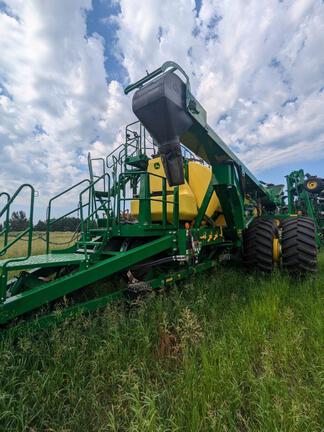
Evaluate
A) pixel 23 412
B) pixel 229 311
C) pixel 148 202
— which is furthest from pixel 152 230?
pixel 23 412

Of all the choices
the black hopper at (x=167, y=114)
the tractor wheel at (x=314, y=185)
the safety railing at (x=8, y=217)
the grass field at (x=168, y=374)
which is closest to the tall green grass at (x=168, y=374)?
the grass field at (x=168, y=374)

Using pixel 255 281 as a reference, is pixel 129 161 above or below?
above

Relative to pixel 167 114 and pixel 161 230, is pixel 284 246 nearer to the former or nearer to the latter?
pixel 161 230

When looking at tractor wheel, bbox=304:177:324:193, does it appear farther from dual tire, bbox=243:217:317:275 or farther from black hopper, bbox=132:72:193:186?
black hopper, bbox=132:72:193:186

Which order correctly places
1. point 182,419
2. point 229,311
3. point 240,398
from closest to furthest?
point 182,419
point 240,398
point 229,311

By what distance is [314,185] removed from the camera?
30.4ft

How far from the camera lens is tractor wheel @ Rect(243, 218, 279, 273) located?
4859 millimetres

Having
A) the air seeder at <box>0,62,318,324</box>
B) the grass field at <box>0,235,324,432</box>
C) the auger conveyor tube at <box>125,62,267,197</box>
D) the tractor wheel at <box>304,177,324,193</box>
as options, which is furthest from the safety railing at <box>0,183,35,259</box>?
the tractor wheel at <box>304,177,324,193</box>

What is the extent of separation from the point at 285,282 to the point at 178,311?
2.03 m

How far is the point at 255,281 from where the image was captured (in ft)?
16.0

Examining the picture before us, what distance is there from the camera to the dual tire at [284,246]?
4.60 metres

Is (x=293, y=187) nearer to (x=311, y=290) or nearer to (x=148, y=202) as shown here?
(x=311, y=290)

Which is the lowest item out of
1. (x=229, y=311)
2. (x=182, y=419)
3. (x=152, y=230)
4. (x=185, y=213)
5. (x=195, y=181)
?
Answer: (x=182, y=419)

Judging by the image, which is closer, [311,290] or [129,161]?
[311,290]
